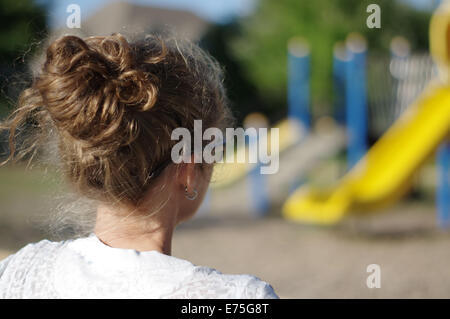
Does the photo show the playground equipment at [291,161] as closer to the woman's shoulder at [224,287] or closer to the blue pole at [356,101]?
the blue pole at [356,101]

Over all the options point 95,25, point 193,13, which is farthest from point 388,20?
→ point 95,25

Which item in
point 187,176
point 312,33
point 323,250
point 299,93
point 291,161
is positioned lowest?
point 323,250

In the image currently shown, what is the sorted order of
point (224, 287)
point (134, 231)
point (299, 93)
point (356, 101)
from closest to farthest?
point (224, 287) < point (134, 231) < point (356, 101) < point (299, 93)

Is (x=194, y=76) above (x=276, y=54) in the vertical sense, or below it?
below

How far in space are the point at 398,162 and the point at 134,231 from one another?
559 centimetres

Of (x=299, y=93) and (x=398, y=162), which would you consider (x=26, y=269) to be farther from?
(x=299, y=93)

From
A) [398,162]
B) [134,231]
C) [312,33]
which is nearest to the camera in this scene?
[134,231]

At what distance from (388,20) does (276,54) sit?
3371 mm

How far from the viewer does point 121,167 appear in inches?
42.0

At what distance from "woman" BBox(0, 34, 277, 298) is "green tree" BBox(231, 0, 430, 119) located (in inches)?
563

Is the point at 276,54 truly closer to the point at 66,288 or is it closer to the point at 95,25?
the point at 95,25

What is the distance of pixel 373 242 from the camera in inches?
226

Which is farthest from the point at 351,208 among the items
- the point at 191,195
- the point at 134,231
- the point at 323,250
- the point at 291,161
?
the point at 134,231
